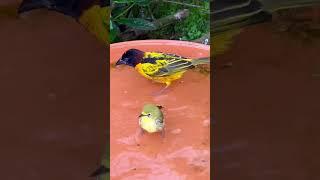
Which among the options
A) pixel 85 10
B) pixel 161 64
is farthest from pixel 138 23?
pixel 161 64

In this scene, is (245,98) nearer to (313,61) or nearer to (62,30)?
(313,61)

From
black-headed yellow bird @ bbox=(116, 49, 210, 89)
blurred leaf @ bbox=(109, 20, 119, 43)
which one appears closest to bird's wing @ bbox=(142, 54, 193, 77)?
black-headed yellow bird @ bbox=(116, 49, 210, 89)

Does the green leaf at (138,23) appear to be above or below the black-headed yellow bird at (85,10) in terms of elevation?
below

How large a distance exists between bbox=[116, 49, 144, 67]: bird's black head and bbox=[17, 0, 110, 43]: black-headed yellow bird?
0.70 feet

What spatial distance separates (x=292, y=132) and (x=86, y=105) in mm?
546

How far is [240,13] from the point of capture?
1986 millimetres

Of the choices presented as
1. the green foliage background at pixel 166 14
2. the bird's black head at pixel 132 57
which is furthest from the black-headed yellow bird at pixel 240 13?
the bird's black head at pixel 132 57

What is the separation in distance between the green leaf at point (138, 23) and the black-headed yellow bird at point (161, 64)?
47 cm

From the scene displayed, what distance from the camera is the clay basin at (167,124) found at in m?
1.43

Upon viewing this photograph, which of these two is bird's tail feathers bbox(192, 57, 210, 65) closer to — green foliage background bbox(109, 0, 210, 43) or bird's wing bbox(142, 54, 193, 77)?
bird's wing bbox(142, 54, 193, 77)

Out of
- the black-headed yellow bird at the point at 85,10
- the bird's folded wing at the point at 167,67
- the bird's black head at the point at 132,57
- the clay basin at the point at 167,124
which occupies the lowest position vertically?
the clay basin at the point at 167,124

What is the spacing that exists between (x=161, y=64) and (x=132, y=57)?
0.08 metres

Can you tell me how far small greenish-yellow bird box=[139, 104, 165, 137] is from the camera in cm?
147

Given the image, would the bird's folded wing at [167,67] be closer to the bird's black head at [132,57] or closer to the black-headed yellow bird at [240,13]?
the bird's black head at [132,57]
